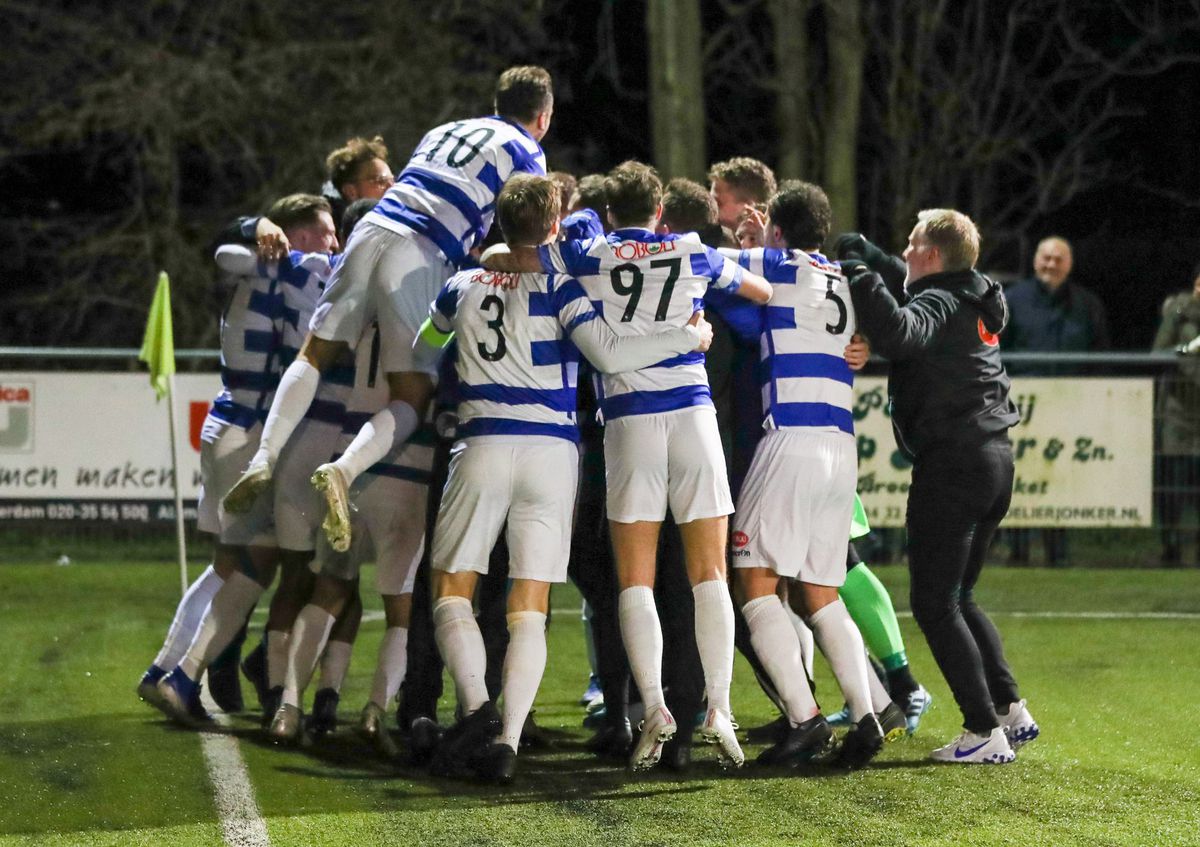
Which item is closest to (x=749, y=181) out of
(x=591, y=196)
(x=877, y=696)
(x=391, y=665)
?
(x=591, y=196)

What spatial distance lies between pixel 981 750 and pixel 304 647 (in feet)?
8.33

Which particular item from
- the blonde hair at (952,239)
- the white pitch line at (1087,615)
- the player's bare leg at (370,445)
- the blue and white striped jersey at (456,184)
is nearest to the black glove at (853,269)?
the blonde hair at (952,239)

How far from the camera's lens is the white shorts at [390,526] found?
6.77m

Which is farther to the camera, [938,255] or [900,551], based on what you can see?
[900,551]

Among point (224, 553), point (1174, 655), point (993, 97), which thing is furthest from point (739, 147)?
point (224, 553)

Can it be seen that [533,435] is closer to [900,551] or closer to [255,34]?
[900,551]

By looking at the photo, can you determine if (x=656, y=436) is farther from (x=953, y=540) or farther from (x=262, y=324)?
(x=262, y=324)

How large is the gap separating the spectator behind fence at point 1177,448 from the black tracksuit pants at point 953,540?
6.14 meters

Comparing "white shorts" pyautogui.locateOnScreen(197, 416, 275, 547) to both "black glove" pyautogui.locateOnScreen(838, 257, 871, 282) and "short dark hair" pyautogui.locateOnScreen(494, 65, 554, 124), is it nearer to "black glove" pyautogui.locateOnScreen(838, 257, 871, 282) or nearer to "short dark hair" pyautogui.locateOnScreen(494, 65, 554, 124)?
"short dark hair" pyautogui.locateOnScreen(494, 65, 554, 124)

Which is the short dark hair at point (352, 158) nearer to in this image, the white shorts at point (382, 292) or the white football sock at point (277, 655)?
the white shorts at point (382, 292)

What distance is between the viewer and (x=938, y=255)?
6578mm

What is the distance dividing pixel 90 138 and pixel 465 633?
14.0 metres

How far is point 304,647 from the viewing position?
6.83 m

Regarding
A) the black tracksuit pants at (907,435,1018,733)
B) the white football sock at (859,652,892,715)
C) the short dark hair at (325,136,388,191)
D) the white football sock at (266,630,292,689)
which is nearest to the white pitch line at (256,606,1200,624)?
the white football sock at (266,630,292,689)
